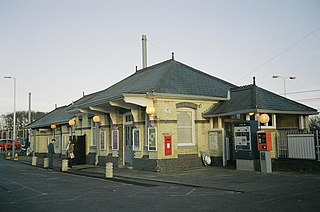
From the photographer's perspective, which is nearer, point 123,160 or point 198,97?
point 198,97

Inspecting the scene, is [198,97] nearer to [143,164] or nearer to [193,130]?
[193,130]

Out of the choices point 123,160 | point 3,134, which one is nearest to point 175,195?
point 123,160

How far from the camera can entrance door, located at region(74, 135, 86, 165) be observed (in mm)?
25977

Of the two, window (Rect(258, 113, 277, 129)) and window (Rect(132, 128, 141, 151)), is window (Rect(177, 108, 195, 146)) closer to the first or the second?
window (Rect(132, 128, 141, 151))

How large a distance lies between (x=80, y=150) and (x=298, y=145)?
15.4m

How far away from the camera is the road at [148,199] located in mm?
9297

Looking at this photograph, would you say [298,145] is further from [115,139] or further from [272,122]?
[115,139]

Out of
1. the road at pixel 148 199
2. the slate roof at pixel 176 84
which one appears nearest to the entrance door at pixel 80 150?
the slate roof at pixel 176 84

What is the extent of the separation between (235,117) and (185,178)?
6.34 m

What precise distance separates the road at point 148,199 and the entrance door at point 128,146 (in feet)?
25.6

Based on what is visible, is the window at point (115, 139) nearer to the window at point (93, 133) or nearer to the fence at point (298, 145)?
the window at point (93, 133)

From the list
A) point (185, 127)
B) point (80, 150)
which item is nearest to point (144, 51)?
point (80, 150)

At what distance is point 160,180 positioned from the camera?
15625mm

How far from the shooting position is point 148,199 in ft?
35.2
